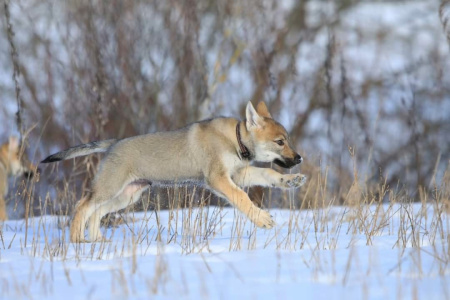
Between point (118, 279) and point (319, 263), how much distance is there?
1194mm

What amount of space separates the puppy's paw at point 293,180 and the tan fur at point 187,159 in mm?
14

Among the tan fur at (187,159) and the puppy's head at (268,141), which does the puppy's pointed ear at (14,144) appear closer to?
the tan fur at (187,159)

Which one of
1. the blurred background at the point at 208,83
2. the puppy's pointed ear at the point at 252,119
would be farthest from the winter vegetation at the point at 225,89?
Result: the puppy's pointed ear at the point at 252,119

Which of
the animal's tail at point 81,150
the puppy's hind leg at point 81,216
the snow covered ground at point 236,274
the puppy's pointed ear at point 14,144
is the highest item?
the puppy's pointed ear at point 14,144

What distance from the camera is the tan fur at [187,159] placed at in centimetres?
672

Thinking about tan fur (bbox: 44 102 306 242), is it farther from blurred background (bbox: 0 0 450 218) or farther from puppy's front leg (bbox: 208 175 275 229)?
blurred background (bbox: 0 0 450 218)

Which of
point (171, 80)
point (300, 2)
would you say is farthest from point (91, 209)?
point (300, 2)

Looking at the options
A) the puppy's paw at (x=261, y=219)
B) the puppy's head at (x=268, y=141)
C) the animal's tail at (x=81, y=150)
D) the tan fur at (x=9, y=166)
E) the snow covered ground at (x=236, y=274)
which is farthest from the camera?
the tan fur at (x=9, y=166)

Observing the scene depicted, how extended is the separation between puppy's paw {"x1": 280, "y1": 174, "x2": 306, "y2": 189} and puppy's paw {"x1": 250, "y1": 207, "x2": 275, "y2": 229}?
1.79ft

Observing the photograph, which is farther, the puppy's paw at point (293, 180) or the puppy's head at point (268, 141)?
the puppy's head at point (268, 141)

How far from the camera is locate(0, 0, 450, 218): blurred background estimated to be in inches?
461

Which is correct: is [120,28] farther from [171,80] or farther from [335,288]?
[335,288]

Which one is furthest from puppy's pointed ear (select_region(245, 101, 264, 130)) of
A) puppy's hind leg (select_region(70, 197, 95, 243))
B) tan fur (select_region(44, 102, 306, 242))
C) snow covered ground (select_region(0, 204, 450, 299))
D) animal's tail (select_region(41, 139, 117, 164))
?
snow covered ground (select_region(0, 204, 450, 299))

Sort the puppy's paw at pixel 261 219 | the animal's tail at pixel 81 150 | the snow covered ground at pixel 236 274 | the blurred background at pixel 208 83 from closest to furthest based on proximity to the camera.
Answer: the snow covered ground at pixel 236 274
the puppy's paw at pixel 261 219
the animal's tail at pixel 81 150
the blurred background at pixel 208 83
